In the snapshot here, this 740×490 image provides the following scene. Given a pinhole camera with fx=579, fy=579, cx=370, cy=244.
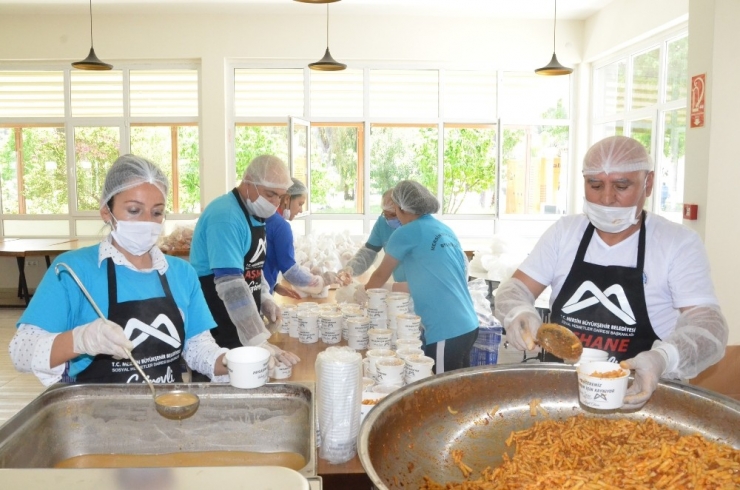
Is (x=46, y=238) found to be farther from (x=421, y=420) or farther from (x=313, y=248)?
(x=421, y=420)

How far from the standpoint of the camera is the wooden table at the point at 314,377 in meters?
1.72

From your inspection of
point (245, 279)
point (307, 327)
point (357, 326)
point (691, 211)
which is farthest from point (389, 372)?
point (691, 211)

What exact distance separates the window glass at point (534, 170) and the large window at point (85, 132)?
5.07 metres

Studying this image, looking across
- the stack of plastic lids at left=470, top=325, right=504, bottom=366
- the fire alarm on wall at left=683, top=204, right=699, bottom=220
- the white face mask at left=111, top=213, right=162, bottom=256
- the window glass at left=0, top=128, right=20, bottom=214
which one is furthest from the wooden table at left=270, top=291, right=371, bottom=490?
the window glass at left=0, top=128, right=20, bottom=214

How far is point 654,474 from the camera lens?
132 centimetres

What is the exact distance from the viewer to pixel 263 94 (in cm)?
920

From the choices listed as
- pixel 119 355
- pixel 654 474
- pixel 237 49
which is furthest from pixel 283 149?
pixel 654 474

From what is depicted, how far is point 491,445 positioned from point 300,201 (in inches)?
145

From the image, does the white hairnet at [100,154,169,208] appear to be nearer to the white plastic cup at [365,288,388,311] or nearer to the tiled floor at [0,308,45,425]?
the white plastic cup at [365,288,388,311]

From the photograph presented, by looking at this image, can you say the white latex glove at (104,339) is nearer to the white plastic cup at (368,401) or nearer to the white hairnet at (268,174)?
A: the white plastic cup at (368,401)

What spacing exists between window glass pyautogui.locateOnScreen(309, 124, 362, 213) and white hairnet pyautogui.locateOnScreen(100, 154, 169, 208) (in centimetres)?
726

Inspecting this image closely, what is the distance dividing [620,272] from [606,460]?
1.05 meters

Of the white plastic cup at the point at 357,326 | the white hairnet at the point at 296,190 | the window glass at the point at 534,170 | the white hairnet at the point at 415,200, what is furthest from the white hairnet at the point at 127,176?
the window glass at the point at 534,170

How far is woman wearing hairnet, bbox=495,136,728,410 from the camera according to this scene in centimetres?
217
